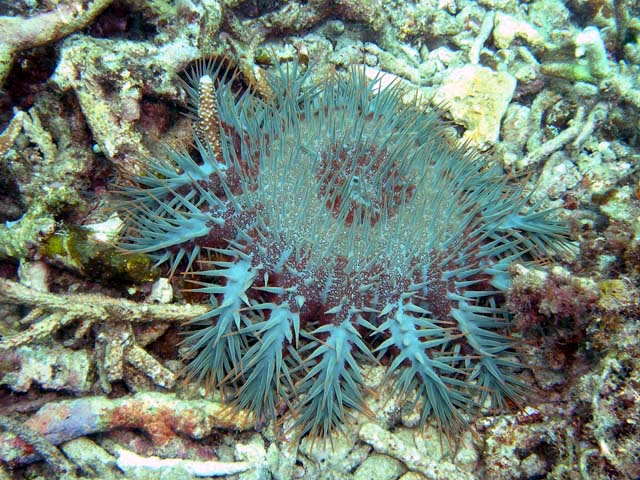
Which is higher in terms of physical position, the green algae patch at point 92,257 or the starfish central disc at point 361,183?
the starfish central disc at point 361,183

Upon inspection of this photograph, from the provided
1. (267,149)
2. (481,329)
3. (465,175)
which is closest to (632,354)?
(481,329)

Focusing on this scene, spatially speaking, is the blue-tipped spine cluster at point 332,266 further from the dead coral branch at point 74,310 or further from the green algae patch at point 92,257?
the dead coral branch at point 74,310

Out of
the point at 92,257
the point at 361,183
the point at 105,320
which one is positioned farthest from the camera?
the point at 361,183

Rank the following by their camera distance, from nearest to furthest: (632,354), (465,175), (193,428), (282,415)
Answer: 1. (632,354)
2. (193,428)
3. (282,415)
4. (465,175)

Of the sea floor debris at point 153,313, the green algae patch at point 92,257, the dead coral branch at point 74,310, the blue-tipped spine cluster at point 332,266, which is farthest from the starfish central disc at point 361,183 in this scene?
the green algae patch at point 92,257

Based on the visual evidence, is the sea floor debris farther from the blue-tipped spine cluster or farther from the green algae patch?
the blue-tipped spine cluster

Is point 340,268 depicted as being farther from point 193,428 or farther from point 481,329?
point 193,428

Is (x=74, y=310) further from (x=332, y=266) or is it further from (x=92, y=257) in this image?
(x=332, y=266)

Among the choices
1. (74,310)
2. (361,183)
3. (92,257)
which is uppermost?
(361,183)

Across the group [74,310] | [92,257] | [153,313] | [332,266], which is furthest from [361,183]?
[74,310]
